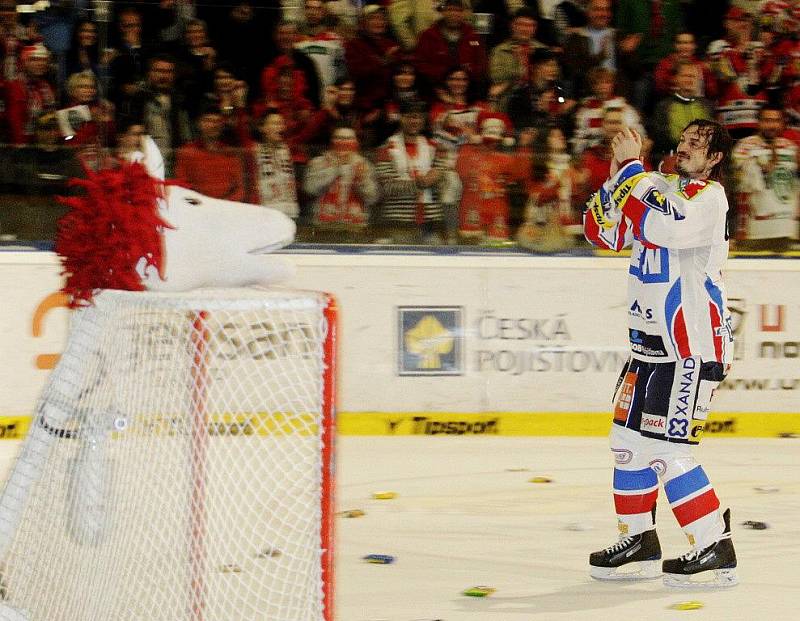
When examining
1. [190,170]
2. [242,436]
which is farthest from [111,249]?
[190,170]

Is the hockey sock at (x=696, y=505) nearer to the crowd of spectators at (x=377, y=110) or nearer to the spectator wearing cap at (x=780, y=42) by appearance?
the crowd of spectators at (x=377, y=110)

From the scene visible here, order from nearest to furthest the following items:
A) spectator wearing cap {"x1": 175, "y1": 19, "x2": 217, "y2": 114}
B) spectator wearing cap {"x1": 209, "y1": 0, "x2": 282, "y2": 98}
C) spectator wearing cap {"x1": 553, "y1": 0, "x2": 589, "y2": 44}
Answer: spectator wearing cap {"x1": 175, "y1": 19, "x2": 217, "y2": 114} < spectator wearing cap {"x1": 209, "y1": 0, "x2": 282, "y2": 98} < spectator wearing cap {"x1": 553, "y1": 0, "x2": 589, "y2": 44}

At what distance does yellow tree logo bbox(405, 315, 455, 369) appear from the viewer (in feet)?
21.4

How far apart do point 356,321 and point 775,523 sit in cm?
257

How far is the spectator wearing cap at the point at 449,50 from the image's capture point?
6.99 metres

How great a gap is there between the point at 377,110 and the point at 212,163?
3.49ft

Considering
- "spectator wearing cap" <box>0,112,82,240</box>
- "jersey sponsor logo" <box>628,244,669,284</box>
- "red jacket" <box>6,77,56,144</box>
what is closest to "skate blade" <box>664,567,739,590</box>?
"jersey sponsor logo" <box>628,244,669,284</box>

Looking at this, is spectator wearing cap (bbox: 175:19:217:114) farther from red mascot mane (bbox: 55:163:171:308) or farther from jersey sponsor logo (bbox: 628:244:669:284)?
red mascot mane (bbox: 55:163:171:308)

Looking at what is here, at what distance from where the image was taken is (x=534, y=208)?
21.4 ft

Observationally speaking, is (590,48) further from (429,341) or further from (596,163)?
(429,341)

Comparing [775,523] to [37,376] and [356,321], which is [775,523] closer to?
[356,321]

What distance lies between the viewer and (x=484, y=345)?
21.4ft

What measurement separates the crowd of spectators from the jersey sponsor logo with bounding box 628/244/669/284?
9.27ft

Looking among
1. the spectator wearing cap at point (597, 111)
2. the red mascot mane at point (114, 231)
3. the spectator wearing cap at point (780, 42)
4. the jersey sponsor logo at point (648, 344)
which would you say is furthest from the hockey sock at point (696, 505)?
the spectator wearing cap at point (780, 42)
